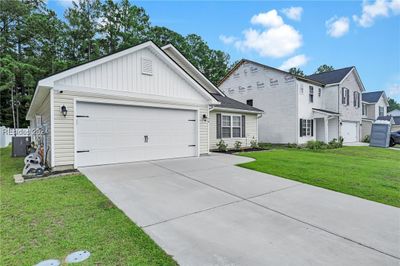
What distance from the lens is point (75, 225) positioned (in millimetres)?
3264

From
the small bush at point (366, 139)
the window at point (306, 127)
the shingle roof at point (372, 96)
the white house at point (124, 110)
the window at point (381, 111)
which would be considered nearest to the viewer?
the white house at point (124, 110)

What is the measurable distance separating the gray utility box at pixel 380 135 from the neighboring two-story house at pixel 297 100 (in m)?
2.37

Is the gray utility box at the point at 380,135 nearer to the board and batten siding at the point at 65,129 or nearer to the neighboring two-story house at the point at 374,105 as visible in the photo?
the neighboring two-story house at the point at 374,105

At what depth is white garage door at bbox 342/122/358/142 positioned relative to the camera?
68.6 ft

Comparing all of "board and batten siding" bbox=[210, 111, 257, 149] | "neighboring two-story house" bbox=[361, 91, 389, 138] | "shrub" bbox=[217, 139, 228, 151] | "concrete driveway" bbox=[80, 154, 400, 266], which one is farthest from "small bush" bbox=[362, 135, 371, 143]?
"concrete driveway" bbox=[80, 154, 400, 266]

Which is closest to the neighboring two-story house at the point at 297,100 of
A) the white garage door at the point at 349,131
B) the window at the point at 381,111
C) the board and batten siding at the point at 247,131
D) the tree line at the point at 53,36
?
the white garage door at the point at 349,131

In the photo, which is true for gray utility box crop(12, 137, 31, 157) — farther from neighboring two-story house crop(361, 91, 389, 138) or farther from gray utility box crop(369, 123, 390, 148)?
neighboring two-story house crop(361, 91, 389, 138)

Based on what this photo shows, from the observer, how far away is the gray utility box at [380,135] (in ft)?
59.2

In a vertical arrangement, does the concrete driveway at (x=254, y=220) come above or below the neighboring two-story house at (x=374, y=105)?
below

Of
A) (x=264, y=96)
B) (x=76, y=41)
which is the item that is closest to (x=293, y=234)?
(x=264, y=96)

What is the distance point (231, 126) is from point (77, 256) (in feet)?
37.7

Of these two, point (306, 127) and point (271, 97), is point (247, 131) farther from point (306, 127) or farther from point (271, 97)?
point (306, 127)

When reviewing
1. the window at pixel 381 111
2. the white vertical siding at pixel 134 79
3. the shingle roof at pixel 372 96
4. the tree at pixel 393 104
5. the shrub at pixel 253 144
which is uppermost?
the tree at pixel 393 104

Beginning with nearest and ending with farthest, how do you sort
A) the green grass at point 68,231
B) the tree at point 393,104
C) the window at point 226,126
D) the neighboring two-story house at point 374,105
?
the green grass at point 68,231 → the window at point 226,126 → the neighboring two-story house at point 374,105 → the tree at point 393,104
